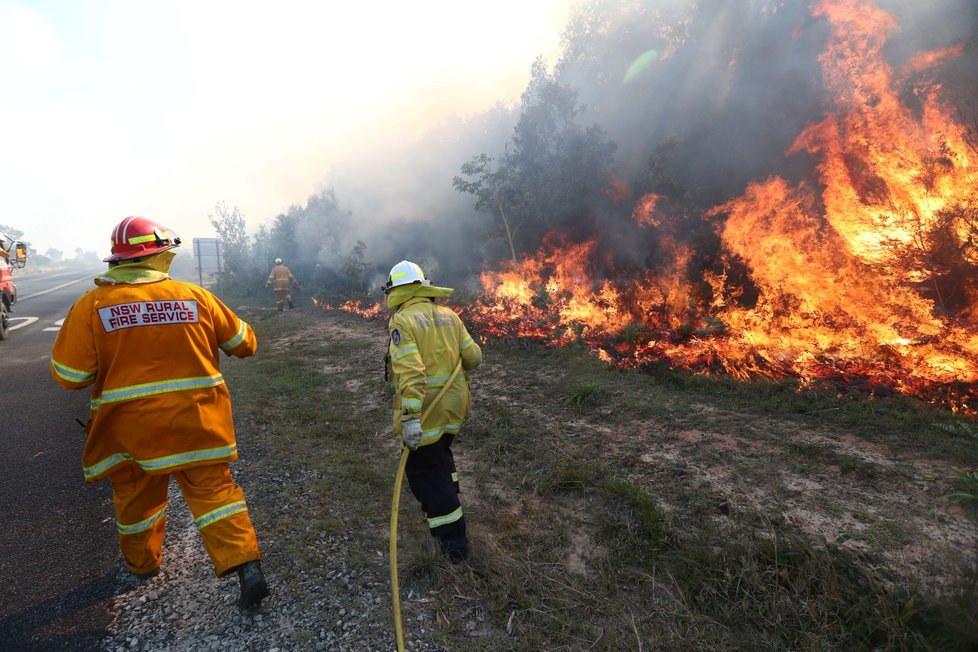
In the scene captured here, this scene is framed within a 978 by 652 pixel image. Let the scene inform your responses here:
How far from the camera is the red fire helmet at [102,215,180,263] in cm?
279

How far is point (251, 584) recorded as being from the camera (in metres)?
2.64

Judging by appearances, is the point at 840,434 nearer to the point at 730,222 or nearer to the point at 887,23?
the point at 730,222

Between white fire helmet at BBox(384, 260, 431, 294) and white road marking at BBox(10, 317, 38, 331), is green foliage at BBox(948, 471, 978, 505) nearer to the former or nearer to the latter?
white fire helmet at BBox(384, 260, 431, 294)

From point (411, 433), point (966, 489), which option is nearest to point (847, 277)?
point (966, 489)

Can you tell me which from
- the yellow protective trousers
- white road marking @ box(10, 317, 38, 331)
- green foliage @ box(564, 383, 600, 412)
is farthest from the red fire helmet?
white road marking @ box(10, 317, 38, 331)

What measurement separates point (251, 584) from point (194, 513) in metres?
0.51

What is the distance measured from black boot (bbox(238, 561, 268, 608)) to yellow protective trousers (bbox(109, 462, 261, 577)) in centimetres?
5

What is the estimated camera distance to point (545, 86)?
1542cm

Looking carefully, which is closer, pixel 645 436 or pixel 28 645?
pixel 28 645

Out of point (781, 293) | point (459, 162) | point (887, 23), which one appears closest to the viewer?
point (781, 293)

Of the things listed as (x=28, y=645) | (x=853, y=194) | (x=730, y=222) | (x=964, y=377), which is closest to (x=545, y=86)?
(x=730, y=222)

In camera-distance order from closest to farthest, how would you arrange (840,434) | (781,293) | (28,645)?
(28,645) → (840,434) → (781,293)

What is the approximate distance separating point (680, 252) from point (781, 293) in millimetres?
4630

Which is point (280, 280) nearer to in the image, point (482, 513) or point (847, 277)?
point (482, 513)
